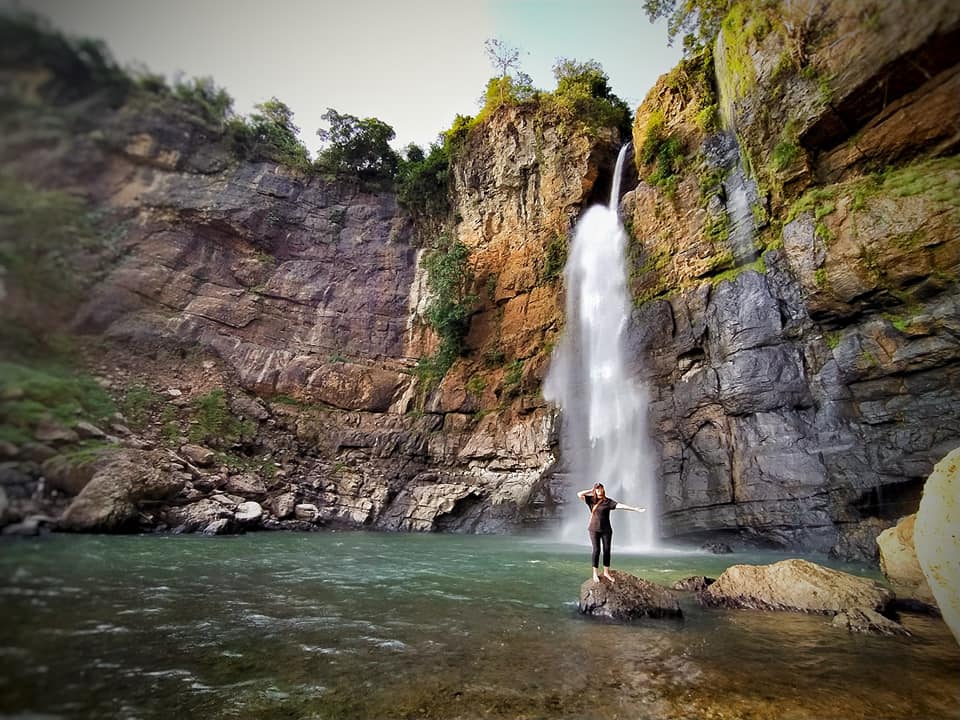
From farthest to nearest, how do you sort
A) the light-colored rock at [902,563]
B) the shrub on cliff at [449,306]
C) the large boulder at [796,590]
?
the shrub on cliff at [449,306]
the light-colored rock at [902,563]
the large boulder at [796,590]

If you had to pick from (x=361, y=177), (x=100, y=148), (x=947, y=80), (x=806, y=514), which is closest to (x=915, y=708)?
(x=100, y=148)

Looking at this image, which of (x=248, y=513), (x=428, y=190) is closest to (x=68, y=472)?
(x=248, y=513)

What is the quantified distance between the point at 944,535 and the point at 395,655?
15.9 feet

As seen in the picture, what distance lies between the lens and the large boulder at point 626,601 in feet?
19.6

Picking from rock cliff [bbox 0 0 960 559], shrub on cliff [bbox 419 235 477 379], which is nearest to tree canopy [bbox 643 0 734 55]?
rock cliff [bbox 0 0 960 559]

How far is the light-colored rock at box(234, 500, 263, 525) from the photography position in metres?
15.7

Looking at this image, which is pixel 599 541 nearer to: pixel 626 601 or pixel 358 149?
pixel 626 601

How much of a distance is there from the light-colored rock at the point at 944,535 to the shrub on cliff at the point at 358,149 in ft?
103

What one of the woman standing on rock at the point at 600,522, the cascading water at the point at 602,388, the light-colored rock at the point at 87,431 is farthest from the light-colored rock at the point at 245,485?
the light-colored rock at the point at 87,431

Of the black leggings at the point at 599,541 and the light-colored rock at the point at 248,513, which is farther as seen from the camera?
the light-colored rock at the point at 248,513

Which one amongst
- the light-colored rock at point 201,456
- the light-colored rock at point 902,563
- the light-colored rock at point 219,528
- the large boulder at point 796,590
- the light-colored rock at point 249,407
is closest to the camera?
the large boulder at point 796,590

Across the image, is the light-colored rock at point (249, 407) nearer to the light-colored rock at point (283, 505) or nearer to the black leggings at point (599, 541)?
the light-colored rock at point (283, 505)

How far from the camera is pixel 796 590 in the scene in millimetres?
6648

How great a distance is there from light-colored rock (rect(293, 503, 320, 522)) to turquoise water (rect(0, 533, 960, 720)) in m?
12.0
